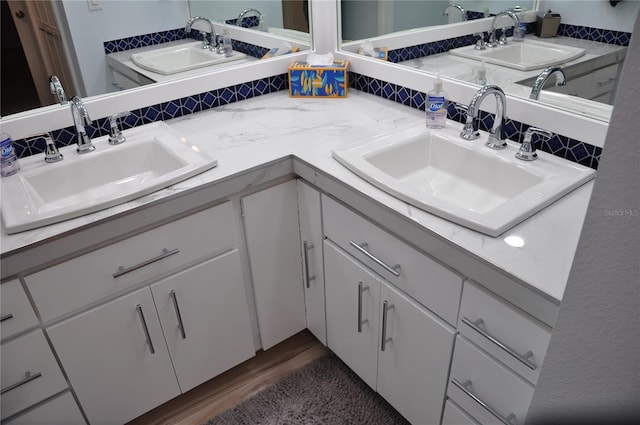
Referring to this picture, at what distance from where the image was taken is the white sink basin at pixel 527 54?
1342mm

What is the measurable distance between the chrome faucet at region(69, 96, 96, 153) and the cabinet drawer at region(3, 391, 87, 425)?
2.38 feet

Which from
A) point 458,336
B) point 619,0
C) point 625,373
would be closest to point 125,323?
point 458,336

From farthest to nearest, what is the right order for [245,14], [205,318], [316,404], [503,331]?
[245,14] < [316,404] < [205,318] < [503,331]

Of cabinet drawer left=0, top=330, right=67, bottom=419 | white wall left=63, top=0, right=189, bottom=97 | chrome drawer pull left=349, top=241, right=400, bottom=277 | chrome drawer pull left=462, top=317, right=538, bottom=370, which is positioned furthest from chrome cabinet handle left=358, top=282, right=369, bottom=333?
white wall left=63, top=0, right=189, bottom=97

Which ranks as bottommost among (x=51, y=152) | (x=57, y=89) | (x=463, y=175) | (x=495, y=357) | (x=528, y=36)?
(x=495, y=357)

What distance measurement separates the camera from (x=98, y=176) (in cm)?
153

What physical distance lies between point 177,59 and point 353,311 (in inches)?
43.1

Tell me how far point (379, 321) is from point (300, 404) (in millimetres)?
509

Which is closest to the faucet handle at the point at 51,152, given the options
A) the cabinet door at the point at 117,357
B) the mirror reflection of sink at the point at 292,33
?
the cabinet door at the point at 117,357

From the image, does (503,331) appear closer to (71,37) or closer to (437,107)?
(437,107)

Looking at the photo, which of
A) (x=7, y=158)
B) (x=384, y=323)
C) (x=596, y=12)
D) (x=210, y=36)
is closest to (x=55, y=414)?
(x=7, y=158)

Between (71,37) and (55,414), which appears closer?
(55,414)

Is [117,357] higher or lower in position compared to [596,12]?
lower

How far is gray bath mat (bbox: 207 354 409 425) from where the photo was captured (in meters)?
1.63
